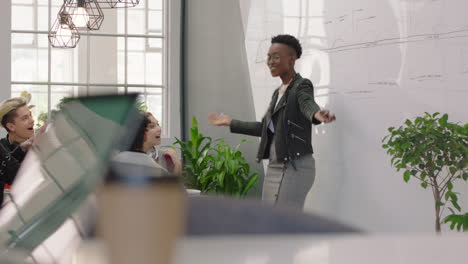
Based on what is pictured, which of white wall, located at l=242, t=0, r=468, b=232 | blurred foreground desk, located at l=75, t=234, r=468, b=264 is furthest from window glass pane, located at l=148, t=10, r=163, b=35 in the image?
blurred foreground desk, located at l=75, t=234, r=468, b=264

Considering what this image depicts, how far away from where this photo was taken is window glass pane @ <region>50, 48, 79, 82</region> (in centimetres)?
754

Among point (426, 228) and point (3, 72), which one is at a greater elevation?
point (3, 72)

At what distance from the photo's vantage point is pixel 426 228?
407 centimetres

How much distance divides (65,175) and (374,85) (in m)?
4.12

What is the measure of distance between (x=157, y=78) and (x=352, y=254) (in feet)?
24.1

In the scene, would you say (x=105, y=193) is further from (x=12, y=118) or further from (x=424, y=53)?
(x=12, y=118)

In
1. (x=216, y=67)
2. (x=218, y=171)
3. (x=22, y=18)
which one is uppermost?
(x=22, y=18)

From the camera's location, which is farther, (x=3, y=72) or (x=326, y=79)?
(x=3, y=72)

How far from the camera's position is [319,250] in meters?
0.69

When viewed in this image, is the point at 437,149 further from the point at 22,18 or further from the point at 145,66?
the point at 22,18

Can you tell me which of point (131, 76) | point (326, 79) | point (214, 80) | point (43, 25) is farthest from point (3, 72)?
point (326, 79)

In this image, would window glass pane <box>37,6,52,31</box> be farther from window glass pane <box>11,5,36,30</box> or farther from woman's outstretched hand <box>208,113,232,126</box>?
woman's outstretched hand <box>208,113,232,126</box>

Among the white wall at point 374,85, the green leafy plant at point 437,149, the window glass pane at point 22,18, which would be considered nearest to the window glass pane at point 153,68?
the window glass pane at point 22,18

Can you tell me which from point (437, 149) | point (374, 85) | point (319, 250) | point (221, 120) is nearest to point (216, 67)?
point (221, 120)
